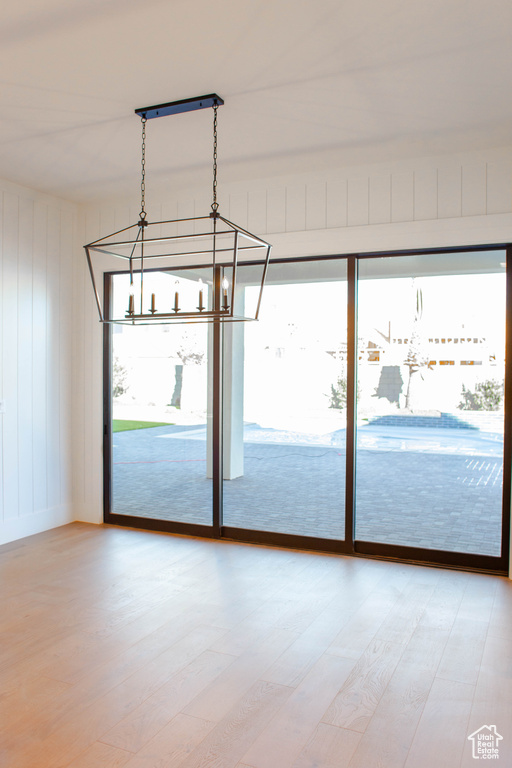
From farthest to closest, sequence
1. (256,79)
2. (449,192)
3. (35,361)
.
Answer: (35,361) → (449,192) → (256,79)

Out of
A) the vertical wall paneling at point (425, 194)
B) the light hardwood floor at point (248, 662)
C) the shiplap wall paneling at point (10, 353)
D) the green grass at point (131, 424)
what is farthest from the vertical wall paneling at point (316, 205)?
the light hardwood floor at point (248, 662)

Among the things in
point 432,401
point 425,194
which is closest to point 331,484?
point 432,401

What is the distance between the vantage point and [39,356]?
196 inches

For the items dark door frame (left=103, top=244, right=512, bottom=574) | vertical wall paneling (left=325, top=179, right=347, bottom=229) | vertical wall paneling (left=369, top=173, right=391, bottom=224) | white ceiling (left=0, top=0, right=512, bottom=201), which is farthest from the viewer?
vertical wall paneling (left=325, top=179, right=347, bottom=229)

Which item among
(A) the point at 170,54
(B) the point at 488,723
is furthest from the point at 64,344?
(B) the point at 488,723

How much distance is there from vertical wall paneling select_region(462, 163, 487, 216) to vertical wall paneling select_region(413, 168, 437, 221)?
0.20 metres

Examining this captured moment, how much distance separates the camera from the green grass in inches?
199

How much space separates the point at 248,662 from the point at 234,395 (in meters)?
2.39

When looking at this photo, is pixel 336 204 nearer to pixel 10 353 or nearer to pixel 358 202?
pixel 358 202

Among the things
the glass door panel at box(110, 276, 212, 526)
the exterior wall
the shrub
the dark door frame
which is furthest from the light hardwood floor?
the exterior wall

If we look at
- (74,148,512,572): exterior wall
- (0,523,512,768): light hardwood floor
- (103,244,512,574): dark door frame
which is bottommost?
(0,523,512,768): light hardwood floor

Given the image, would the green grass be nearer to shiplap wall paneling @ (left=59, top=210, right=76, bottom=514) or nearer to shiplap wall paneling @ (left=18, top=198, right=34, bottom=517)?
shiplap wall paneling @ (left=59, top=210, right=76, bottom=514)

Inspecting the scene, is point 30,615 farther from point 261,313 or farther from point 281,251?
point 281,251

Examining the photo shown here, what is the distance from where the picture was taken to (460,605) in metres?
3.42
